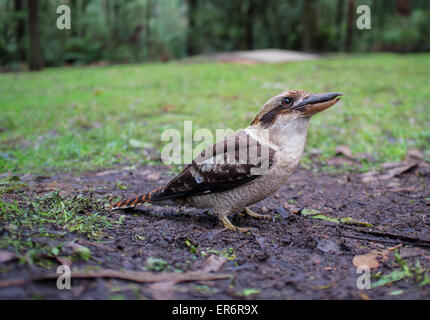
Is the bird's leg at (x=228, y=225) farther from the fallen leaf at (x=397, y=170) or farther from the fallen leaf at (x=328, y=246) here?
the fallen leaf at (x=397, y=170)

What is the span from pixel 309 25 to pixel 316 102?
19033mm

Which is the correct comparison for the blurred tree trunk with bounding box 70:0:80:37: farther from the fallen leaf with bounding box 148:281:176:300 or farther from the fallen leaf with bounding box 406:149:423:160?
the fallen leaf with bounding box 148:281:176:300

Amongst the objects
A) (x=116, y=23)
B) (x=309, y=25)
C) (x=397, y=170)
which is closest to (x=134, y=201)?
(x=397, y=170)

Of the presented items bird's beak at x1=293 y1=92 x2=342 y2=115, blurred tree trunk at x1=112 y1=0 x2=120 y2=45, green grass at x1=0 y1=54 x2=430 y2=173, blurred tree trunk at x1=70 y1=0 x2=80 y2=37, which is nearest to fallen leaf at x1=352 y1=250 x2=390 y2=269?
bird's beak at x1=293 y1=92 x2=342 y2=115

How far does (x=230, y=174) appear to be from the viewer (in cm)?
333

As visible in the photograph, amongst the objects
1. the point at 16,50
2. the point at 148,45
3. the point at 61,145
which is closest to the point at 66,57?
the point at 16,50

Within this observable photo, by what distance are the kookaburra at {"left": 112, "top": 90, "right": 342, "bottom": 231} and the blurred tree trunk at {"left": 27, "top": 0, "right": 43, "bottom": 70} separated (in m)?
13.9

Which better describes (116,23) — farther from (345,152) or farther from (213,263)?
(213,263)

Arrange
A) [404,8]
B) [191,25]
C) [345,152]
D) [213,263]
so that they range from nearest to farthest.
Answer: [213,263]
[345,152]
[404,8]
[191,25]

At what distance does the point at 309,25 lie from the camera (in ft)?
67.7

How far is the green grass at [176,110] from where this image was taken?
5.88 m

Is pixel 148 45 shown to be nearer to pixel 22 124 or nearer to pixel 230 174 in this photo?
pixel 22 124

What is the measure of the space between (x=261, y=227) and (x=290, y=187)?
1.37 metres

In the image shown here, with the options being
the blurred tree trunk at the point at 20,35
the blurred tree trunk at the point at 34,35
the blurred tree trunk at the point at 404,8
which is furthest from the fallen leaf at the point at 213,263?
the blurred tree trunk at the point at 20,35
